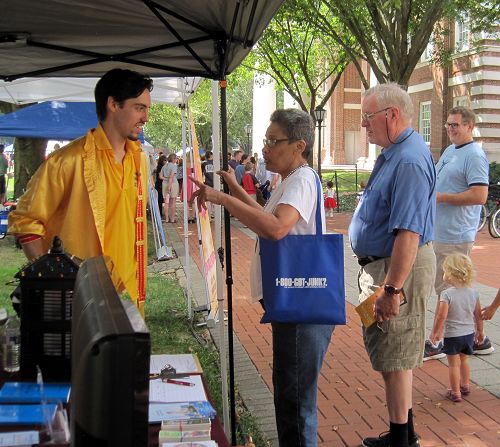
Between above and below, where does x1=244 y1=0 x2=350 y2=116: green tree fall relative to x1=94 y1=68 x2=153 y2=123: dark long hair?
above

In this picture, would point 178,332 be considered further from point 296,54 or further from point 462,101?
point 462,101

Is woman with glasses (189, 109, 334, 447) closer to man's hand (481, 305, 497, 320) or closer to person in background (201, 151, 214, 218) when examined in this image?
person in background (201, 151, 214, 218)

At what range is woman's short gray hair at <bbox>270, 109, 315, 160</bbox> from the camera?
273 centimetres

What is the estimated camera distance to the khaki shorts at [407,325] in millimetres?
3176

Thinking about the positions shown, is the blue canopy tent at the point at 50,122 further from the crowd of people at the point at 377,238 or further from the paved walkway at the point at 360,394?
the crowd of people at the point at 377,238

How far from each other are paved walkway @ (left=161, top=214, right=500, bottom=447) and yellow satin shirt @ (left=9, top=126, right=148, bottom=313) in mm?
1780

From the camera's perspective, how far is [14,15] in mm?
3344

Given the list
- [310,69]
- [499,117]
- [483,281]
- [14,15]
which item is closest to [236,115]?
[310,69]

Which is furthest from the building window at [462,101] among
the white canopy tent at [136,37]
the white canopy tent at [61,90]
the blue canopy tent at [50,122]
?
the white canopy tent at [136,37]

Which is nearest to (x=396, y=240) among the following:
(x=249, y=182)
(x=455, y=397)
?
(x=455, y=397)

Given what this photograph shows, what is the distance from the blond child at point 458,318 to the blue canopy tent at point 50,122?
8132mm

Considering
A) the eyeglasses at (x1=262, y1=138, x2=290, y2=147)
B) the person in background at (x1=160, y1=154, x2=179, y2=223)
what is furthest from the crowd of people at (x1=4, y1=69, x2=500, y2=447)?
the person in background at (x1=160, y1=154, x2=179, y2=223)

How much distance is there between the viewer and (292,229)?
268cm

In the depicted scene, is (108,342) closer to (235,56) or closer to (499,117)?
(235,56)
